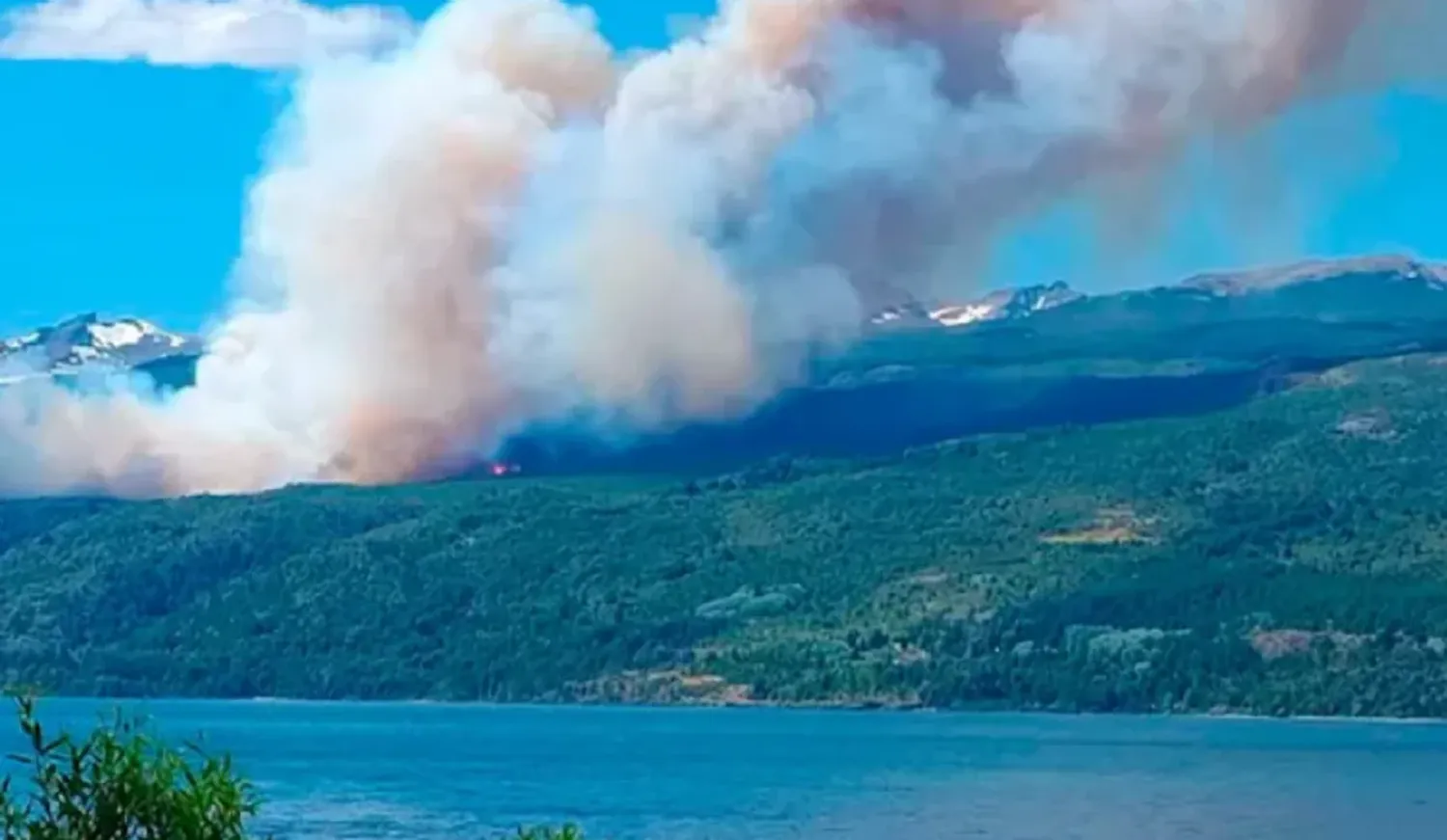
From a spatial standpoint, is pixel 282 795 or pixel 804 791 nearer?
pixel 282 795

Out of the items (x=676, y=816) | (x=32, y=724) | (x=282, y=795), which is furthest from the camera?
(x=282, y=795)

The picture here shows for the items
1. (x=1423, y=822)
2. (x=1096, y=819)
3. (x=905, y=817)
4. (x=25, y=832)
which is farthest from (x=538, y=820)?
(x=25, y=832)

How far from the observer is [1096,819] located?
168750 millimetres

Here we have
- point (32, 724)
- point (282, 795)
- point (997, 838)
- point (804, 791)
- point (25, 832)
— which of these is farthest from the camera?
point (804, 791)

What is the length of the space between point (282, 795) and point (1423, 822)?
70568mm

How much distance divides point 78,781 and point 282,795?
147m

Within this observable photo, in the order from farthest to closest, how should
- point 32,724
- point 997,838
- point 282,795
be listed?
point 282,795, point 997,838, point 32,724

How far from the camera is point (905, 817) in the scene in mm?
168375

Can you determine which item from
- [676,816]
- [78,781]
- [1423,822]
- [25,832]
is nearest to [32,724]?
[78,781]

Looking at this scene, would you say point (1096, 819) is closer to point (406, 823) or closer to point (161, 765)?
point (406, 823)

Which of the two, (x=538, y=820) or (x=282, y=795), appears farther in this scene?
(x=282, y=795)

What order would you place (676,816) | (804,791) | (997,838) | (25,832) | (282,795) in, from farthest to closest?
(804,791)
(282,795)
(676,816)
(997,838)
(25,832)

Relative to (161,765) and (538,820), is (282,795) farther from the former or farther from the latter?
(161,765)

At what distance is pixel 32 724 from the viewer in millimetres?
35406
